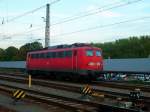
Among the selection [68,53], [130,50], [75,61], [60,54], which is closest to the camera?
[75,61]

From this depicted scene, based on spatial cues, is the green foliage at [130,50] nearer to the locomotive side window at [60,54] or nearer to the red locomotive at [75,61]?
the red locomotive at [75,61]

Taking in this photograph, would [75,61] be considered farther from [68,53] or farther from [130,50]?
[130,50]

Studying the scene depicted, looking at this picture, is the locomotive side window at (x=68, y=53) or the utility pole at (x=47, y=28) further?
the utility pole at (x=47, y=28)

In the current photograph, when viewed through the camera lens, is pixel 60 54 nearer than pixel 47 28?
Yes

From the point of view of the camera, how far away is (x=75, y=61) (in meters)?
31.0

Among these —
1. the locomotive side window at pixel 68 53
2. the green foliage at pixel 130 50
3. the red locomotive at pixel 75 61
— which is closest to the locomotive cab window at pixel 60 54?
the red locomotive at pixel 75 61

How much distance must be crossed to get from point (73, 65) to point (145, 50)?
41.5 metres

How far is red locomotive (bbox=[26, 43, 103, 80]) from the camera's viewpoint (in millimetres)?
30547

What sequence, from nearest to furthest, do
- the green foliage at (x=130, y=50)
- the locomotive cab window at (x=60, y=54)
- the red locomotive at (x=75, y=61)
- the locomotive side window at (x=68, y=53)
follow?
the red locomotive at (x=75, y=61)
the locomotive side window at (x=68, y=53)
the locomotive cab window at (x=60, y=54)
the green foliage at (x=130, y=50)

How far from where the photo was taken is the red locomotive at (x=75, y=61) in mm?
30547

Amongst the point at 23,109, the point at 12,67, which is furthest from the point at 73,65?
the point at 12,67

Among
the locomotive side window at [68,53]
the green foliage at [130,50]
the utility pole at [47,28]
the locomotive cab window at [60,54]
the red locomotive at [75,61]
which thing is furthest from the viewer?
the green foliage at [130,50]

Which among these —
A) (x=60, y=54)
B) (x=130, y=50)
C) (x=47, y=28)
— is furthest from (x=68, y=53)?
(x=130, y=50)

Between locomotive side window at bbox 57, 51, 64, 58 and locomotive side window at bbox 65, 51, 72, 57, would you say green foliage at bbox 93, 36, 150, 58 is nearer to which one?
locomotive side window at bbox 57, 51, 64, 58
